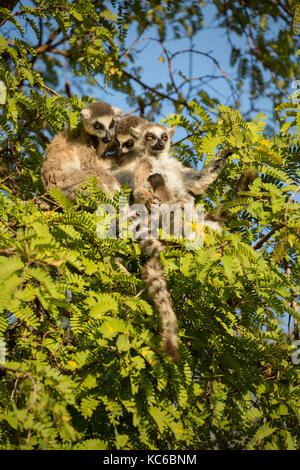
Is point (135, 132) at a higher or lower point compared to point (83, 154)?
higher

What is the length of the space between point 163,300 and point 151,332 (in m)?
0.22

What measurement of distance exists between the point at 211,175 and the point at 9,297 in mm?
2838

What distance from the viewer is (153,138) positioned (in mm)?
5172

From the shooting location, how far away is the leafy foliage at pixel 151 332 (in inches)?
81.8

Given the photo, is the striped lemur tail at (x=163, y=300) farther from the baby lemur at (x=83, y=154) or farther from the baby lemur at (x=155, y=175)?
the baby lemur at (x=83, y=154)

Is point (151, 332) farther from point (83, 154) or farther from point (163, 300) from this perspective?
point (83, 154)

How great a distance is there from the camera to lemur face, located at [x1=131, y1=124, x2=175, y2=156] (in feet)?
16.7

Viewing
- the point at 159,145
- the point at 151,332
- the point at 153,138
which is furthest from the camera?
the point at 153,138

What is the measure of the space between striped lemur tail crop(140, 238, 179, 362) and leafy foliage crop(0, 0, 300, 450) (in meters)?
0.08

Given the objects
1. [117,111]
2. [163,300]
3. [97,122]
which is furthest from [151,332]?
[117,111]

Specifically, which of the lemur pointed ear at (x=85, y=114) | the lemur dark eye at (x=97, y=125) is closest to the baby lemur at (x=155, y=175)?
the lemur dark eye at (x=97, y=125)

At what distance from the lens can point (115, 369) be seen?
226cm

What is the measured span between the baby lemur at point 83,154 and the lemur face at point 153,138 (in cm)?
42
